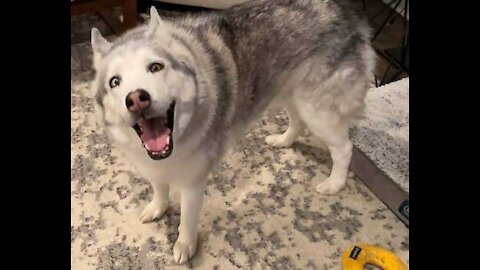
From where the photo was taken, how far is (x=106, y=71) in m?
1.29

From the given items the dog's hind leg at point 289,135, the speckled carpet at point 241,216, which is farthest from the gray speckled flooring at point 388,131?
the dog's hind leg at point 289,135

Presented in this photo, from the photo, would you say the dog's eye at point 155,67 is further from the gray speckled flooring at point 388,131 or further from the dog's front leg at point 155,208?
the gray speckled flooring at point 388,131

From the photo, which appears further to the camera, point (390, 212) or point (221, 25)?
point (390, 212)

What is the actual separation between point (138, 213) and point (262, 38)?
0.82 meters

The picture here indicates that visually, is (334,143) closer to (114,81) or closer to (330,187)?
(330,187)

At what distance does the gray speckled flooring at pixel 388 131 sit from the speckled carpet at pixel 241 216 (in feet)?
0.45

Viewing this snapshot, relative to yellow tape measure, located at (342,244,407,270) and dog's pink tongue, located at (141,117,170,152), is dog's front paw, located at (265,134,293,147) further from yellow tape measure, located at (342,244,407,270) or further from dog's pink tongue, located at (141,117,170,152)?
dog's pink tongue, located at (141,117,170,152)

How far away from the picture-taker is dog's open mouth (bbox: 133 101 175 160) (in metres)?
1.26

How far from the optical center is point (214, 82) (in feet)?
4.79

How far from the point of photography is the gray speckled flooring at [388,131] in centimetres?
204
